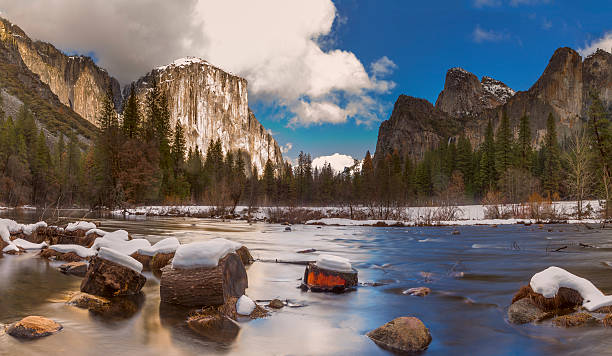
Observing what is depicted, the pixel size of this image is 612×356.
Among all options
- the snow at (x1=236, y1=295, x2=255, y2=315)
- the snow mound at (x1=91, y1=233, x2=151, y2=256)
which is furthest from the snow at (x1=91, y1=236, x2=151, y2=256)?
the snow at (x1=236, y1=295, x2=255, y2=315)

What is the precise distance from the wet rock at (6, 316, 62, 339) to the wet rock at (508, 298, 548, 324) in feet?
21.3

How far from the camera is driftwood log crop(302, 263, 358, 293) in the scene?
7.98 metres

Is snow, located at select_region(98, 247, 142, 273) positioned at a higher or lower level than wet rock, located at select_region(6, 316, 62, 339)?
higher

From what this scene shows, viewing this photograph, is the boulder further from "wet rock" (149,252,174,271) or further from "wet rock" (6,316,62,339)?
"wet rock" (149,252,174,271)

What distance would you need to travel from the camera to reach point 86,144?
5650 inches

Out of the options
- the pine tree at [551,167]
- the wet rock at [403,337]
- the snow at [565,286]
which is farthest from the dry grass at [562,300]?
the pine tree at [551,167]

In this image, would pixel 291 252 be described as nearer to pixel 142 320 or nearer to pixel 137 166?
pixel 142 320

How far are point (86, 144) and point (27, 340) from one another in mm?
160690

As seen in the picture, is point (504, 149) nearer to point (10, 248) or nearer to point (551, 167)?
point (551, 167)

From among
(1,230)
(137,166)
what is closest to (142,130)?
(137,166)

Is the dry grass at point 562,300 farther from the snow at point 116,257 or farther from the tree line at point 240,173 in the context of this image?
the tree line at point 240,173

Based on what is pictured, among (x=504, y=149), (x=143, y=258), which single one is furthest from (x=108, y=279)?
(x=504, y=149)

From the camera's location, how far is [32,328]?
4863mm

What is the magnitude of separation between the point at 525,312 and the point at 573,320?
2.09 ft
